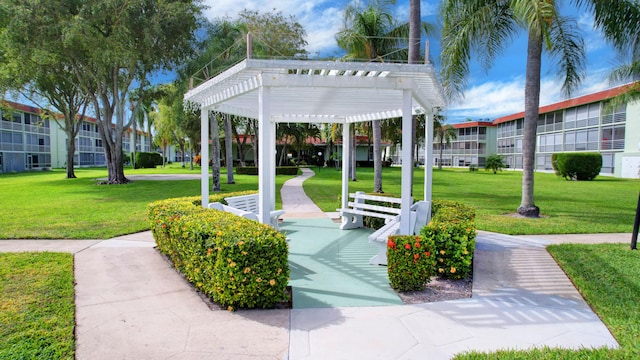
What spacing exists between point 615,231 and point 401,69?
7.33 meters

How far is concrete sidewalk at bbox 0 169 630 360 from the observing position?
3.29 metres

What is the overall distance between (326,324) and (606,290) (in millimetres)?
3773

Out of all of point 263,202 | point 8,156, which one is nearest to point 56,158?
point 8,156

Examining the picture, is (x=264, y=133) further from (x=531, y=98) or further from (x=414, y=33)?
(x=531, y=98)

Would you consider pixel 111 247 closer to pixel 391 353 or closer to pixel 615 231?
pixel 391 353

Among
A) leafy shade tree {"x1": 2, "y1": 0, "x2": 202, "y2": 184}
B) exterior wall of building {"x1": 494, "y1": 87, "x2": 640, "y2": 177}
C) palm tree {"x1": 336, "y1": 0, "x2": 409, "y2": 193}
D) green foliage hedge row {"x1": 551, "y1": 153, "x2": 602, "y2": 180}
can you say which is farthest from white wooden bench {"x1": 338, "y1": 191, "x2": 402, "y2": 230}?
exterior wall of building {"x1": 494, "y1": 87, "x2": 640, "y2": 177}

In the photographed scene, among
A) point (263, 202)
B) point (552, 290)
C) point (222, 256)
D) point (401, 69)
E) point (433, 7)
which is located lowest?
point (552, 290)

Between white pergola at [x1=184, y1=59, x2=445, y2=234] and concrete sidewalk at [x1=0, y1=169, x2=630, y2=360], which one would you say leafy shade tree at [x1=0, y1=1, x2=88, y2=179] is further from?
concrete sidewalk at [x1=0, y1=169, x2=630, y2=360]

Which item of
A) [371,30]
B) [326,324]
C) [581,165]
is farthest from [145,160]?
[326,324]

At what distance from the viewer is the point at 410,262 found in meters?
4.58

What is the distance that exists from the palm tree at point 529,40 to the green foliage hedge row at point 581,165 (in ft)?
70.0

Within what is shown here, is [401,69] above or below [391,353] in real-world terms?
above

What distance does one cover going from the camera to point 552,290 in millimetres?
4820

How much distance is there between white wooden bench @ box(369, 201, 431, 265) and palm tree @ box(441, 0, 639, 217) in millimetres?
4599
